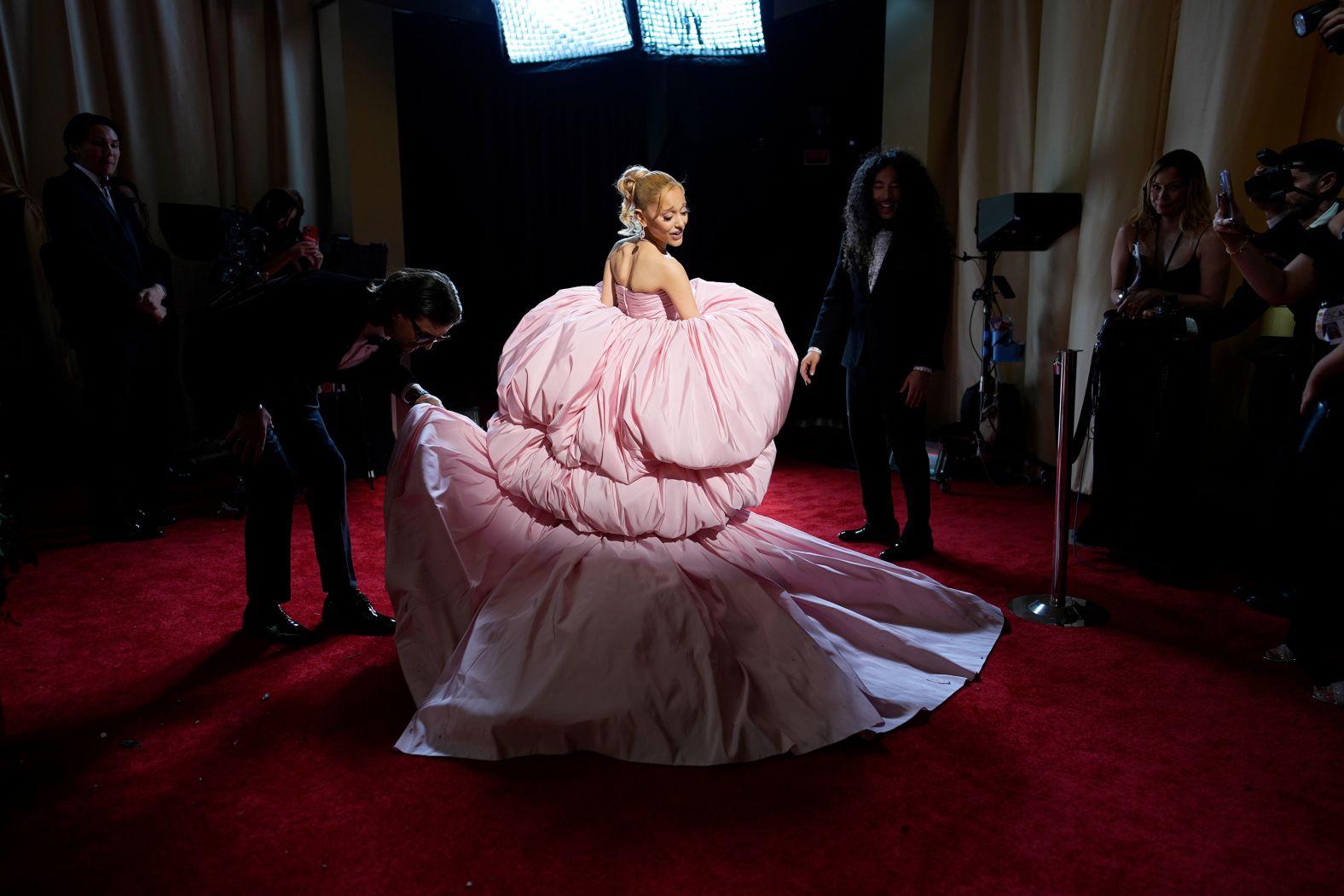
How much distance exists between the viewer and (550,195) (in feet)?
21.9

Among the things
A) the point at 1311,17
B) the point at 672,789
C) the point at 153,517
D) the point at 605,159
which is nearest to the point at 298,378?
the point at 672,789

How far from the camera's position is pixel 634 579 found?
224 cm

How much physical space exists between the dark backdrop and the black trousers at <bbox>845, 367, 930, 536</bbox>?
8.92 feet

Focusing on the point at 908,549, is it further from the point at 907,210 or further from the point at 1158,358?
the point at 907,210

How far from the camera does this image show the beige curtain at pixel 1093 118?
145 inches

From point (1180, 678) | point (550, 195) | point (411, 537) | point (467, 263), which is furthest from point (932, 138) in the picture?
point (411, 537)

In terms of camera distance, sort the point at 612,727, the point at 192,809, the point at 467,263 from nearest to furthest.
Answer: the point at 192,809 < the point at 612,727 < the point at 467,263

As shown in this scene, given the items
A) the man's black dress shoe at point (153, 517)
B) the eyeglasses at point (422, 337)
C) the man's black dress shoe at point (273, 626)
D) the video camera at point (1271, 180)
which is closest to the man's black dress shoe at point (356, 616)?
the man's black dress shoe at point (273, 626)

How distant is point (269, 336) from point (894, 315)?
2251 mm

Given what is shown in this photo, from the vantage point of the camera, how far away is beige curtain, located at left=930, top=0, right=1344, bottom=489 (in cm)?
368

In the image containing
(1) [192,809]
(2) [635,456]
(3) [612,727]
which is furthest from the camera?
(2) [635,456]

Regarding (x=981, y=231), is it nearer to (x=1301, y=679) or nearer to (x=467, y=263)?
(x=1301, y=679)

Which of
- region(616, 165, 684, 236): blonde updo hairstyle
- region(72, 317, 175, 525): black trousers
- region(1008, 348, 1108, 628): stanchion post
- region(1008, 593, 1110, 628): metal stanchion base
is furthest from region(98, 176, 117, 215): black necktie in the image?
region(1008, 593, 1110, 628): metal stanchion base

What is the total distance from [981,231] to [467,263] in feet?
12.1
